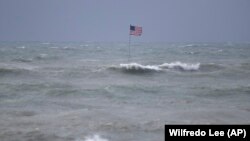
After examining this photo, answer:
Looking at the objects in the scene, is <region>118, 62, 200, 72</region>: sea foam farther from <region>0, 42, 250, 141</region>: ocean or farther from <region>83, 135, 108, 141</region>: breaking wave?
<region>83, 135, 108, 141</region>: breaking wave

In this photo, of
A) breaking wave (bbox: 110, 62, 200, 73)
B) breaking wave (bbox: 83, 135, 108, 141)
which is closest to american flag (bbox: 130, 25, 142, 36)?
breaking wave (bbox: 110, 62, 200, 73)

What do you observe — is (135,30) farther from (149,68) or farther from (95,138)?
(95,138)

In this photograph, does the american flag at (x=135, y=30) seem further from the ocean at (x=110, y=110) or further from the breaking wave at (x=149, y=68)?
the ocean at (x=110, y=110)

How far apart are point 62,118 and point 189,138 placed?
4558 millimetres

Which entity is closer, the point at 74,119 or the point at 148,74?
the point at 74,119

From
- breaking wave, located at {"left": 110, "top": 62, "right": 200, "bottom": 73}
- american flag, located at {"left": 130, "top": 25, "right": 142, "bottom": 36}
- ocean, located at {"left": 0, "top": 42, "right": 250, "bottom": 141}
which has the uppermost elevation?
american flag, located at {"left": 130, "top": 25, "right": 142, "bottom": 36}

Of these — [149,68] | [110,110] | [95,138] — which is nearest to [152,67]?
[149,68]

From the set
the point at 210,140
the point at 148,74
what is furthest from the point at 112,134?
the point at 148,74

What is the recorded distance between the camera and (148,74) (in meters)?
24.5

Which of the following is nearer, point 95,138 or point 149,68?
point 95,138

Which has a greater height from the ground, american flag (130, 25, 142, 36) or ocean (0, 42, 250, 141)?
american flag (130, 25, 142, 36)

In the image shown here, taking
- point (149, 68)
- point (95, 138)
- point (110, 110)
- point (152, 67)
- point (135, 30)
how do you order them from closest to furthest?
point (95, 138), point (110, 110), point (135, 30), point (149, 68), point (152, 67)

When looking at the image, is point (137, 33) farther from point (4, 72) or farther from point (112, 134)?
point (112, 134)

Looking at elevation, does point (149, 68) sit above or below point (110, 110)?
below
